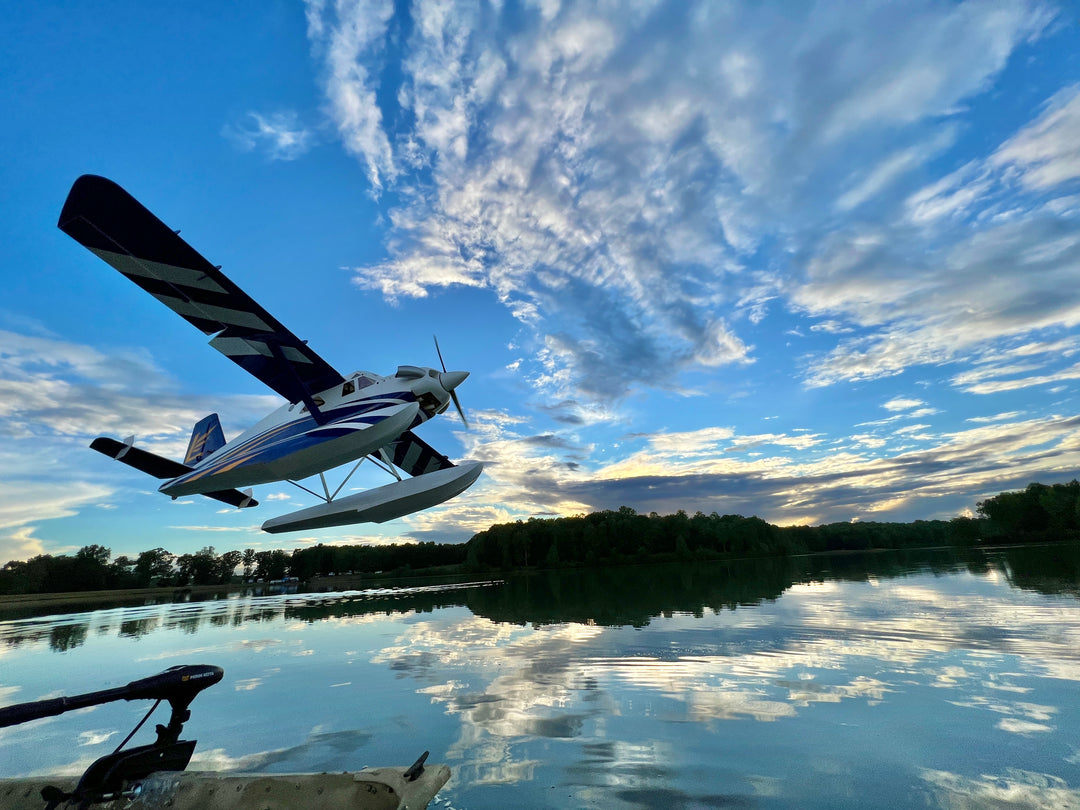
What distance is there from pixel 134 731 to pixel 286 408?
340 inches

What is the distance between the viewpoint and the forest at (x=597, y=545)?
71125mm

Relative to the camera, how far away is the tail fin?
555 inches

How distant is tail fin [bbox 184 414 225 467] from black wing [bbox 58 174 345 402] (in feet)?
16.9

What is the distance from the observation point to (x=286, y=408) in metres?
11.1

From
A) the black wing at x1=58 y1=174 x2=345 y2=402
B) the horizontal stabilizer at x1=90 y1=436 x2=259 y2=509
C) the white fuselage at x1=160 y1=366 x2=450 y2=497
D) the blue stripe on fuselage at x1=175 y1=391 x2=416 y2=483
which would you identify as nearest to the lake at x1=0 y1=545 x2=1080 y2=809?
the white fuselage at x1=160 y1=366 x2=450 y2=497

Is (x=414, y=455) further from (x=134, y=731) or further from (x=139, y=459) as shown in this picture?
(x=134, y=731)

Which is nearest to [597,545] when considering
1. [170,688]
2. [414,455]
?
[414,455]

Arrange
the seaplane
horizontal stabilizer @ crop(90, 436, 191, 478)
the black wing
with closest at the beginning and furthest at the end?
1. the black wing
2. the seaplane
3. horizontal stabilizer @ crop(90, 436, 191, 478)

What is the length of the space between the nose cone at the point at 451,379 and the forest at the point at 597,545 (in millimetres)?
67574

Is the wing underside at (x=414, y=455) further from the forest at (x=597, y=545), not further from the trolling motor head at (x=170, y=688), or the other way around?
the forest at (x=597, y=545)

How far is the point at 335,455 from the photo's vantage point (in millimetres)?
9805

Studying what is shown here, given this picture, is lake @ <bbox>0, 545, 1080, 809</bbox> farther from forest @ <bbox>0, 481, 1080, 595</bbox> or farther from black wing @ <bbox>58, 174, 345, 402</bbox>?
forest @ <bbox>0, 481, 1080, 595</bbox>

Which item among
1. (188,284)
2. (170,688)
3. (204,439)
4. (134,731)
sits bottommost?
(134,731)

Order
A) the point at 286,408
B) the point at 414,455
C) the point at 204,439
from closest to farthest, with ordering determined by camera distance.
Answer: the point at 286,408 → the point at 204,439 → the point at 414,455
